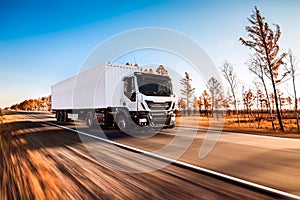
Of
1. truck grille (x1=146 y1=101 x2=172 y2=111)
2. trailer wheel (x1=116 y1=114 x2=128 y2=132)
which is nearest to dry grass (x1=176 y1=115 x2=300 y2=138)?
truck grille (x1=146 y1=101 x2=172 y2=111)

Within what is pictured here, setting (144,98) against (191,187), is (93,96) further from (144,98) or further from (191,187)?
(191,187)

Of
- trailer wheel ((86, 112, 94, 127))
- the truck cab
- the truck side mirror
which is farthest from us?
trailer wheel ((86, 112, 94, 127))

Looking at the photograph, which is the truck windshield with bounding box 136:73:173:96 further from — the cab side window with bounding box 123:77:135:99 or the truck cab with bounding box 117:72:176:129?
the cab side window with bounding box 123:77:135:99

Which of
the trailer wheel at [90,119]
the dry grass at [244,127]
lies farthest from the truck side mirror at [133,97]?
the dry grass at [244,127]

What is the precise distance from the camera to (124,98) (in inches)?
453

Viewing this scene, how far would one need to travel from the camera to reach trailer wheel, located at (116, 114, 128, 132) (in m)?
11.4

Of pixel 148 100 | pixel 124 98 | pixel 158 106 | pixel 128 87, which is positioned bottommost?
pixel 158 106

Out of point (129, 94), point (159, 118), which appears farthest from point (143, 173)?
point (129, 94)

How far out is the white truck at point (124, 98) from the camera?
35.0 ft

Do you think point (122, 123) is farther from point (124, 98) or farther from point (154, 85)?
point (154, 85)

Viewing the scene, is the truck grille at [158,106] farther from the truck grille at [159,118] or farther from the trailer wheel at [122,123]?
the trailer wheel at [122,123]

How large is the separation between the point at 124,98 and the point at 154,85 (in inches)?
74.1

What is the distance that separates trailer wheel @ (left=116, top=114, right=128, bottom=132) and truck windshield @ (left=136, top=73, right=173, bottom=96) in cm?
207

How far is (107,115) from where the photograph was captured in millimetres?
12953
